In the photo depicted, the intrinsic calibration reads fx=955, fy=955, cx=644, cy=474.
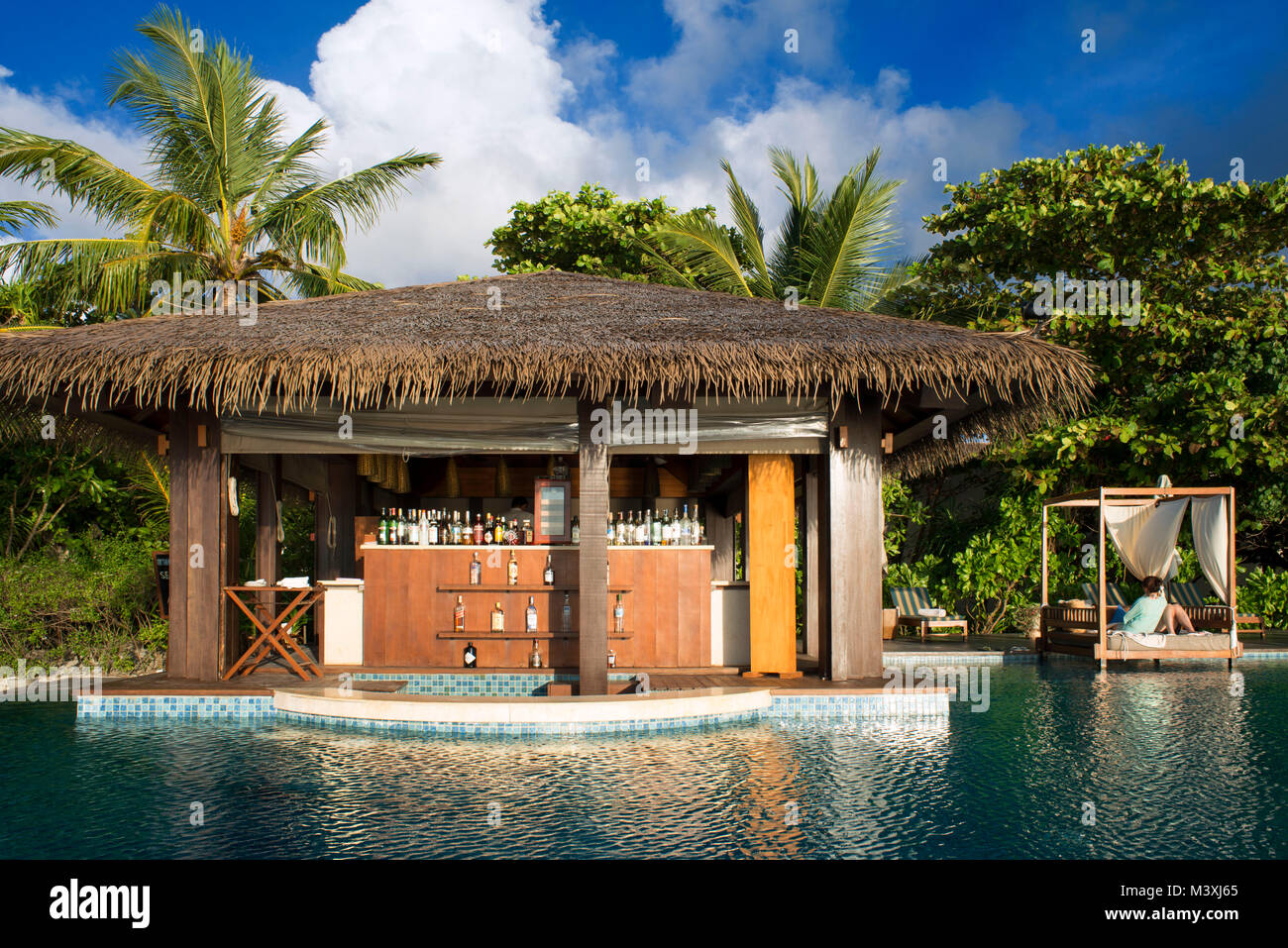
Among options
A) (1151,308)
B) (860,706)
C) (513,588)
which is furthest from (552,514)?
(1151,308)

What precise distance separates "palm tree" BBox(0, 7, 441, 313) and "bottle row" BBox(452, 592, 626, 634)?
5.86m

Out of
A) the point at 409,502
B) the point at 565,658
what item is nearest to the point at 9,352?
the point at 565,658

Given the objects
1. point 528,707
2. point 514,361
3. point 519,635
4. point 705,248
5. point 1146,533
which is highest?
point 705,248

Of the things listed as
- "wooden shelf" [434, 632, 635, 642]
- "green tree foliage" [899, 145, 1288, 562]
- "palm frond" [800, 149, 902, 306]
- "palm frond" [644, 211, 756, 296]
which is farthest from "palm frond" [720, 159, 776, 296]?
"wooden shelf" [434, 632, 635, 642]

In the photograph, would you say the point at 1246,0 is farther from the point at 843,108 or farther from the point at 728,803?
the point at 728,803

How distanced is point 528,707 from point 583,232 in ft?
36.8

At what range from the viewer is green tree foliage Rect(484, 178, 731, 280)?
15.6 meters

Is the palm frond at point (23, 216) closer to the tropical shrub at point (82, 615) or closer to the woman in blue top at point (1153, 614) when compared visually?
the tropical shrub at point (82, 615)

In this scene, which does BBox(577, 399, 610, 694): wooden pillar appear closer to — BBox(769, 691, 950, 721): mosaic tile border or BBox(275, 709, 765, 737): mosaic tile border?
BBox(275, 709, 765, 737): mosaic tile border

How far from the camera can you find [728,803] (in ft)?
13.8

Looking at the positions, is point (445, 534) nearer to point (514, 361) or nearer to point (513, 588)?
point (513, 588)

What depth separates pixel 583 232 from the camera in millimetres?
15805
